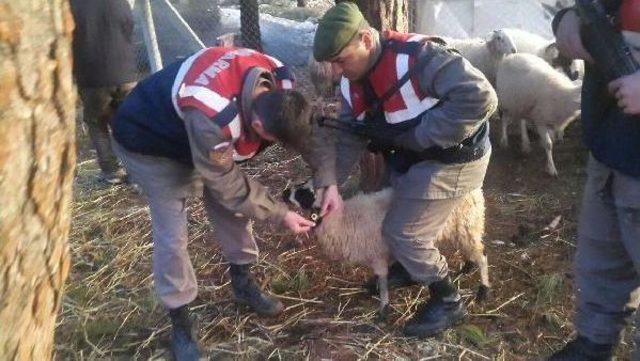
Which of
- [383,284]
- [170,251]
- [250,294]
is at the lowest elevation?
[250,294]

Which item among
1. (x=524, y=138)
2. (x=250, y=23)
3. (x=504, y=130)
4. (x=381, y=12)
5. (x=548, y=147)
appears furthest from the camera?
(x=250, y=23)

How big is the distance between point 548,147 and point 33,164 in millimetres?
4866

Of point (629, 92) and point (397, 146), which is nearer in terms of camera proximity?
point (629, 92)

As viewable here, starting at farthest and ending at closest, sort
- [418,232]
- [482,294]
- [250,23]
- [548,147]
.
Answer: [250,23]
[548,147]
[482,294]
[418,232]

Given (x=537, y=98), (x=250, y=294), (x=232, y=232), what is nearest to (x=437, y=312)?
(x=250, y=294)

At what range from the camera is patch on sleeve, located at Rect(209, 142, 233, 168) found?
252 cm

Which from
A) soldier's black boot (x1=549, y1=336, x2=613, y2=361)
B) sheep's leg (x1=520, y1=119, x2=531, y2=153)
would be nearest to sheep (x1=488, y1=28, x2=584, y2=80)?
sheep's leg (x1=520, y1=119, x2=531, y2=153)

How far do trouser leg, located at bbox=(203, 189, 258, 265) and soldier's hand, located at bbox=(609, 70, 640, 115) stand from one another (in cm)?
199

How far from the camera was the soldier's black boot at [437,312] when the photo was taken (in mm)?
3279

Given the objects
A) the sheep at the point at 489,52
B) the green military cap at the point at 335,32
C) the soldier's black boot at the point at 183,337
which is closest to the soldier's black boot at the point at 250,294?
the soldier's black boot at the point at 183,337

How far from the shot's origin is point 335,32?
2645 mm

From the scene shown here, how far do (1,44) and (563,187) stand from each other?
4.71 metres

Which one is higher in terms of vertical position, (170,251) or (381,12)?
(381,12)

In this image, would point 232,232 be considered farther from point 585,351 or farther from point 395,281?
point 585,351
